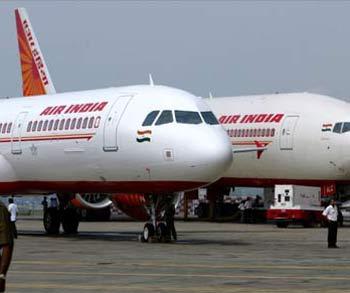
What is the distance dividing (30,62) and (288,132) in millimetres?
13281

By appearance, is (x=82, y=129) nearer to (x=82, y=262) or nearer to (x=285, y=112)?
(x=82, y=262)

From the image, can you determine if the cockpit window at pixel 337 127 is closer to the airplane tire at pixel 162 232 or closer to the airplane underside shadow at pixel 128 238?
the airplane underside shadow at pixel 128 238

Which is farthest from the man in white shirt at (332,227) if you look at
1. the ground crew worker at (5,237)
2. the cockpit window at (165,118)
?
the ground crew worker at (5,237)

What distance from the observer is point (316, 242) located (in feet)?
119

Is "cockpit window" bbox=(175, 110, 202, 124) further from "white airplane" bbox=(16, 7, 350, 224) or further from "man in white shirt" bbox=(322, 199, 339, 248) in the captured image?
"white airplane" bbox=(16, 7, 350, 224)

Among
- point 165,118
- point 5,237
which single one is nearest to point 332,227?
point 165,118

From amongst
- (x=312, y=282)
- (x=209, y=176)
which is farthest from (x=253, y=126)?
(x=312, y=282)

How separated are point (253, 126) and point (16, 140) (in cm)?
1665

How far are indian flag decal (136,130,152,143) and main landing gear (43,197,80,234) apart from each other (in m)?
8.20

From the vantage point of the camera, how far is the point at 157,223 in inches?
1356

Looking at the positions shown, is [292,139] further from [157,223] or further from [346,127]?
[157,223]

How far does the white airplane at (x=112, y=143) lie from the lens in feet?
107

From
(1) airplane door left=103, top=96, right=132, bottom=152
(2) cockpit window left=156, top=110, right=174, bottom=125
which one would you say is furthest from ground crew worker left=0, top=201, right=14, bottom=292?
(1) airplane door left=103, top=96, right=132, bottom=152

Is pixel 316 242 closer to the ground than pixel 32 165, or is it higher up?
closer to the ground
